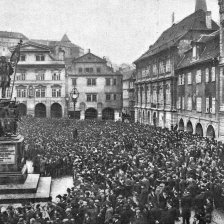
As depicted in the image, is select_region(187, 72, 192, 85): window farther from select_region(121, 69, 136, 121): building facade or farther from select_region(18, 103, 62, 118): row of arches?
select_region(18, 103, 62, 118): row of arches

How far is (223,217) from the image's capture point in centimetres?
1454

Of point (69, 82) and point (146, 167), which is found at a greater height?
point (69, 82)

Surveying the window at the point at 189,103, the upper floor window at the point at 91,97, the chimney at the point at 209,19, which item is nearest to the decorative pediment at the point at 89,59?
the upper floor window at the point at 91,97

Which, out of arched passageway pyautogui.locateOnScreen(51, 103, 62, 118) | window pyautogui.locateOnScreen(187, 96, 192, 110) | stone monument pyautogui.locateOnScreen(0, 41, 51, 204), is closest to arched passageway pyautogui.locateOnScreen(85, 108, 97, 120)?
arched passageway pyautogui.locateOnScreen(51, 103, 62, 118)

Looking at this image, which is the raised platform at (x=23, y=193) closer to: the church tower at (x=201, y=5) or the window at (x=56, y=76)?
the window at (x=56, y=76)

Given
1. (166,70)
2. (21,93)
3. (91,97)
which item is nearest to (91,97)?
(91,97)

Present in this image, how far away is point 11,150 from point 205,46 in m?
25.3

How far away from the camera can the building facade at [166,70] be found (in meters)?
42.2

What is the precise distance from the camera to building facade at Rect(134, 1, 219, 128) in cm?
4219

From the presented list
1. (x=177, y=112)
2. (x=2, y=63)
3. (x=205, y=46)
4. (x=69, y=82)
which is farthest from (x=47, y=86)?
(x=2, y=63)

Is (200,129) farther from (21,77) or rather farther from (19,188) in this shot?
(21,77)

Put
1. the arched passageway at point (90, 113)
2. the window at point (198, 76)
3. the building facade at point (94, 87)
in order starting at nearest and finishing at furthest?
the window at point (198, 76)
the building facade at point (94, 87)
the arched passageway at point (90, 113)

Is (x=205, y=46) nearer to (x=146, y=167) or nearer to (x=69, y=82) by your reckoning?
(x=146, y=167)

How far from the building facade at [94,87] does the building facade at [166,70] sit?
6733mm
